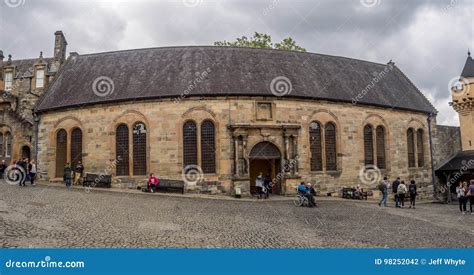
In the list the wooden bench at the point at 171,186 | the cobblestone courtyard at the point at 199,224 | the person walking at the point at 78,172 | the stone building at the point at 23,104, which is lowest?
the cobblestone courtyard at the point at 199,224

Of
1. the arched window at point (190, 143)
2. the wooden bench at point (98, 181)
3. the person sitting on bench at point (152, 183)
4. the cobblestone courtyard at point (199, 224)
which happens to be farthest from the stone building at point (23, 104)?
the arched window at point (190, 143)

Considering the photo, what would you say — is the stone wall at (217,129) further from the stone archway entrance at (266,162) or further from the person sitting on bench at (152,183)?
the person sitting on bench at (152,183)

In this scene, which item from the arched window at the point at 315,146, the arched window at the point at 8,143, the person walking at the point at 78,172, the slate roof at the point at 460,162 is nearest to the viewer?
the person walking at the point at 78,172

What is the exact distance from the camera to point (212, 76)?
22266 mm

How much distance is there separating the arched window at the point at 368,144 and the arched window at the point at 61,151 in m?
19.8

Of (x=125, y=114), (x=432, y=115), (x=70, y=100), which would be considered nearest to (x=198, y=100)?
(x=125, y=114)

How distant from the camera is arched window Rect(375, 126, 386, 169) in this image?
2484cm

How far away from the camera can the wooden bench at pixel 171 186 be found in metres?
19.9

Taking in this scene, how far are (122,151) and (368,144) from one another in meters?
16.2

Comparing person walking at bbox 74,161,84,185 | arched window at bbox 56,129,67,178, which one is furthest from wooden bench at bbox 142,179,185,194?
arched window at bbox 56,129,67,178

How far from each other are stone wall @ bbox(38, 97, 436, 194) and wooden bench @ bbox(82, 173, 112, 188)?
732 mm

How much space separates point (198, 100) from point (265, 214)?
30.8ft

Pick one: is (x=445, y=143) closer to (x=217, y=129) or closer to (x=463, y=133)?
(x=463, y=133)

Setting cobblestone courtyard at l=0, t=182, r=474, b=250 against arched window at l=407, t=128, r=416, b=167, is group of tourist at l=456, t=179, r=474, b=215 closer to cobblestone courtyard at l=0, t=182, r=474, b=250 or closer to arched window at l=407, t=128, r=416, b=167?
cobblestone courtyard at l=0, t=182, r=474, b=250
